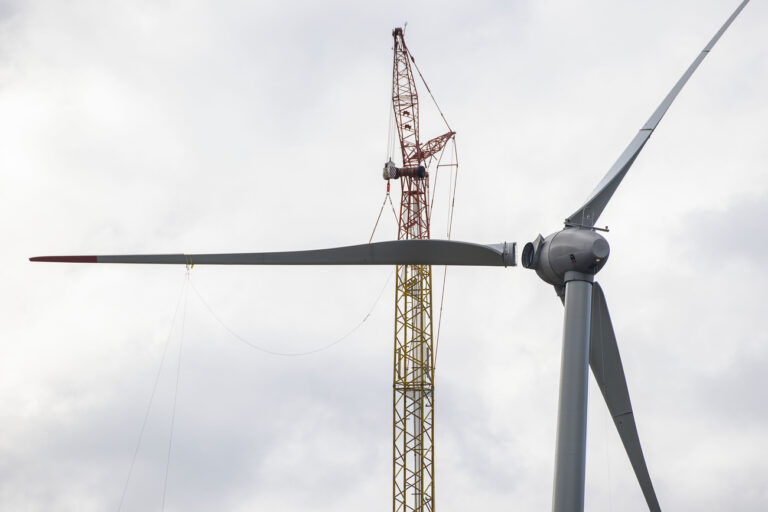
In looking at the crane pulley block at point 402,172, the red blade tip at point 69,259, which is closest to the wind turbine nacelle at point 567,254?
the red blade tip at point 69,259

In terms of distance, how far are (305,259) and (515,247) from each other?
258 inches

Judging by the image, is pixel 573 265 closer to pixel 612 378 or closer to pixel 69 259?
pixel 612 378

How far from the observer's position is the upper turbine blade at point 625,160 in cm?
3114

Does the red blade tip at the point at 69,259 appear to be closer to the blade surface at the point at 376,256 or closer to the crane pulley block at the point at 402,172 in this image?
the blade surface at the point at 376,256

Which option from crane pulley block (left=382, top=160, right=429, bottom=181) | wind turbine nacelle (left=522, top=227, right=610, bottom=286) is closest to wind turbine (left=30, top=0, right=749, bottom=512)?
wind turbine nacelle (left=522, top=227, right=610, bottom=286)

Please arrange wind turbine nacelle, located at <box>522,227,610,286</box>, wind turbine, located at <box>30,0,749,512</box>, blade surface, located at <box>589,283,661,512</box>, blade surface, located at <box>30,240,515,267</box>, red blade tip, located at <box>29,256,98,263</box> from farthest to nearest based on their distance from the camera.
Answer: red blade tip, located at <box>29,256,98,263</box> < blade surface, located at <box>589,283,661,512</box> < blade surface, located at <box>30,240,515,267</box> < wind turbine nacelle, located at <box>522,227,610,286</box> < wind turbine, located at <box>30,0,749,512</box>

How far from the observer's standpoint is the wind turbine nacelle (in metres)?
29.4

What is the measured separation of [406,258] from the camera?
32562mm

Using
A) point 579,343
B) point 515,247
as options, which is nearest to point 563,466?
point 579,343

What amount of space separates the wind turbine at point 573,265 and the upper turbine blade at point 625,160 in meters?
0.03

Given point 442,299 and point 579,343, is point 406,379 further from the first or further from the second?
point 579,343

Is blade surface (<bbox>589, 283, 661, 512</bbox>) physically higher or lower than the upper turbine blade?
lower

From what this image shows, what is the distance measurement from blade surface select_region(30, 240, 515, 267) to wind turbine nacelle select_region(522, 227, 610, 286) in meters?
0.90

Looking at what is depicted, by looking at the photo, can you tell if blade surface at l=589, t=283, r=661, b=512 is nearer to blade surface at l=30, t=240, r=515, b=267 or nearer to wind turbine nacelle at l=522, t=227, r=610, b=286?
wind turbine nacelle at l=522, t=227, r=610, b=286
